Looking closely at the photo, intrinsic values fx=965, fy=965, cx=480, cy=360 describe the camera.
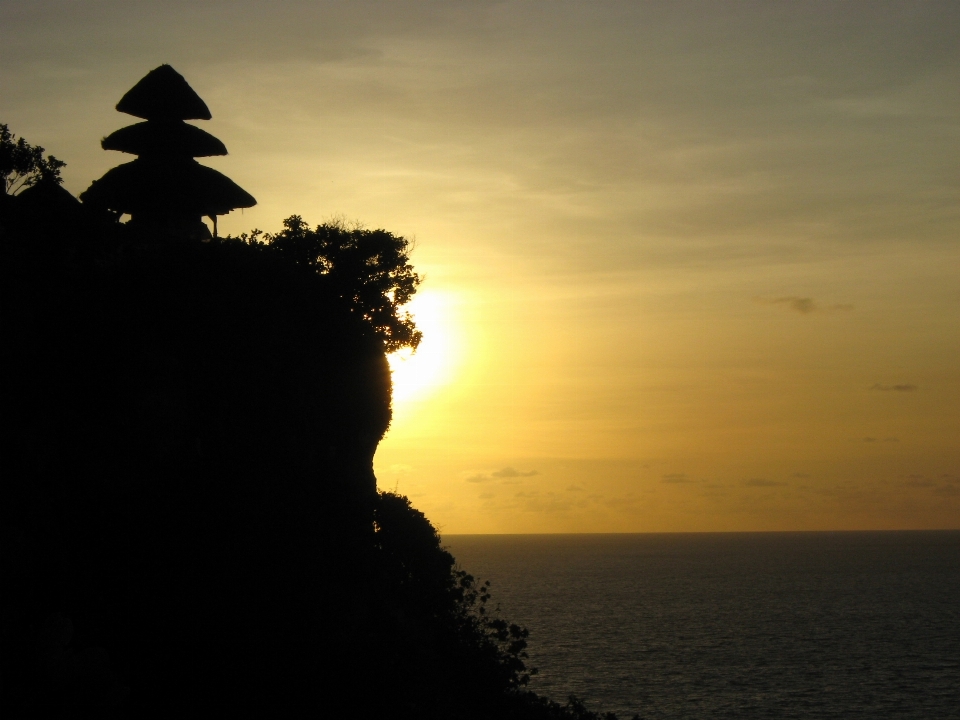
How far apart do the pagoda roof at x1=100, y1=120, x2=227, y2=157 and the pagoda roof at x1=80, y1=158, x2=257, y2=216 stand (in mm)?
645

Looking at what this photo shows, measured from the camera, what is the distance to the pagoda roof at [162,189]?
36250 millimetres

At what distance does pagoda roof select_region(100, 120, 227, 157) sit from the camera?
37500 mm

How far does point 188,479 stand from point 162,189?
12987 millimetres

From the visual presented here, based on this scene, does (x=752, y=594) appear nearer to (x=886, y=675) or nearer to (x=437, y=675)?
(x=886, y=675)

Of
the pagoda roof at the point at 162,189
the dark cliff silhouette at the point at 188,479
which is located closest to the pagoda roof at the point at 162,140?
the pagoda roof at the point at 162,189

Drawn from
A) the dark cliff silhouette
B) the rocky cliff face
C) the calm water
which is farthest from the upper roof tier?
the calm water

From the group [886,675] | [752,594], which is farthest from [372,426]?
[752,594]

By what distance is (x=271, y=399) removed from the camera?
31375mm

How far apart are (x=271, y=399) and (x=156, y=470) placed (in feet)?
14.9

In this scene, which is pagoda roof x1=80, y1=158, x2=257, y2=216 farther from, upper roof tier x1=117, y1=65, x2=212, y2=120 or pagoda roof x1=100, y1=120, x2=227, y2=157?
upper roof tier x1=117, y1=65, x2=212, y2=120

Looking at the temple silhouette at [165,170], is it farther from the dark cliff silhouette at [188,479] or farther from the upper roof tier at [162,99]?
the dark cliff silhouette at [188,479]

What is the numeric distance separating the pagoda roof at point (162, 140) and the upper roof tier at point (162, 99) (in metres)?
0.38

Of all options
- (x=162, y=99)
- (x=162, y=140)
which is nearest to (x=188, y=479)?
(x=162, y=140)

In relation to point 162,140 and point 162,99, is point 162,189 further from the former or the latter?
point 162,99
